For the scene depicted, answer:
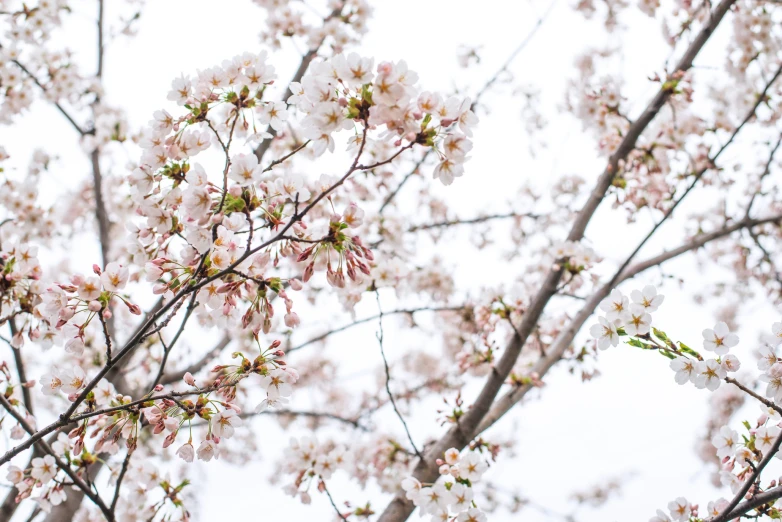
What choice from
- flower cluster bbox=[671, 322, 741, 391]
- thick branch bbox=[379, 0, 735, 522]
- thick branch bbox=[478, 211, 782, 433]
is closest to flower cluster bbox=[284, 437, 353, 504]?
thick branch bbox=[379, 0, 735, 522]

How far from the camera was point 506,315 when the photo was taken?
302 cm

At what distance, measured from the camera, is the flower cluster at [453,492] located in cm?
202

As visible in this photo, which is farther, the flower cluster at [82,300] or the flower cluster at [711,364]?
the flower cluster at [711,364]

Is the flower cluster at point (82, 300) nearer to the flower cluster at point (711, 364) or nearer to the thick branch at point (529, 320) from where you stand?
the flower cluster at point (711, 364)

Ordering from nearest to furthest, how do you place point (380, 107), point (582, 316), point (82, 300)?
point (380, 107)
point (82, 300)
point (582, 316)

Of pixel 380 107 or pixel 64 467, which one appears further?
pixel 64 467

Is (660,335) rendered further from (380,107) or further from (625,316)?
(380,107)

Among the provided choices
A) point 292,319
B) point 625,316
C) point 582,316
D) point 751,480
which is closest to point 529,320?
point 582,316

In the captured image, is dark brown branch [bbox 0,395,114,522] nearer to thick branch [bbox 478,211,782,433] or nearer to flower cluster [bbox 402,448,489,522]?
flower cluster [bbox 402,448,489,522]

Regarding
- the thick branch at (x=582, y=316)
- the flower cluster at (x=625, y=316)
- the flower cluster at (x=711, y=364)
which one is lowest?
the flower cluster at (x=711, y=364)

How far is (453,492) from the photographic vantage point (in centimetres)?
204

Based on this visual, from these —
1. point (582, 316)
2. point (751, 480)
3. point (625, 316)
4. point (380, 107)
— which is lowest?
point (751, 480)

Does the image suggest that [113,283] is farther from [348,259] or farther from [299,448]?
[299,448]

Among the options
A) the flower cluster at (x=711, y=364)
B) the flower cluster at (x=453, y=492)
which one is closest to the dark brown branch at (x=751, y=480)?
the flower cluster at (x=711, y=364)
